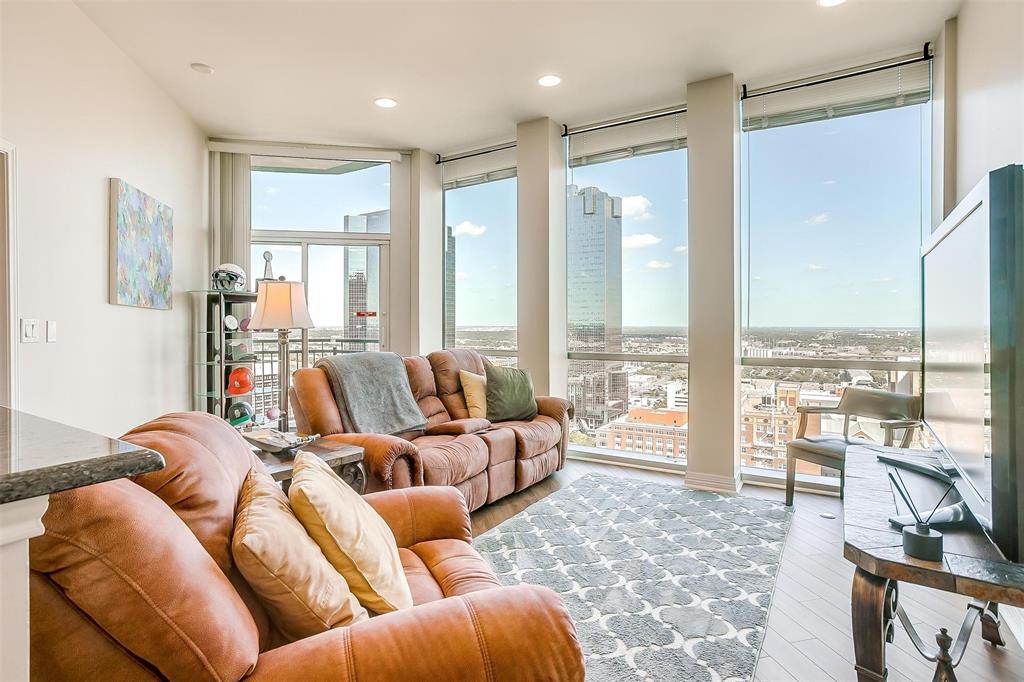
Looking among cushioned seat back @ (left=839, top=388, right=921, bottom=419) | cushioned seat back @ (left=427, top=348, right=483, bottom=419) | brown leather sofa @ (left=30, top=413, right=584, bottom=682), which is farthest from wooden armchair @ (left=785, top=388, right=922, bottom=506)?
brown leather sofa @ (left=30, top=413, right=584, bottom=682)

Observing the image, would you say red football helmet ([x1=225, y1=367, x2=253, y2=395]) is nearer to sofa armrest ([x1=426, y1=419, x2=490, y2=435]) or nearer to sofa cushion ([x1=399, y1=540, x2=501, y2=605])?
sofa armrest ([x1=426, y1=419, x2=490, y2=435])

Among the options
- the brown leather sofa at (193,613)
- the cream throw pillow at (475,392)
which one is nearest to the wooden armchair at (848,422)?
the cream throw pillow at (475,392)

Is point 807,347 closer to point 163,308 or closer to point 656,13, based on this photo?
point 656,13

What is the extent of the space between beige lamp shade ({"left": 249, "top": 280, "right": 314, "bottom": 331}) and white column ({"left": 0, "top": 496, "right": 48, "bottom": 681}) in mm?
2929

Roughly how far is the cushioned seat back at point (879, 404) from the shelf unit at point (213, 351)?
4.60 metres

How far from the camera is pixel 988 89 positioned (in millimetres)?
2488

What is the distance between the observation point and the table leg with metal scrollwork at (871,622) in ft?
4.49

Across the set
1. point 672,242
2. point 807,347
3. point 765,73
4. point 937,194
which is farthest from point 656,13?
point 807,347

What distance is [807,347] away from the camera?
3.70 m

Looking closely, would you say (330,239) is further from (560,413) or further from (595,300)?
(560,413)

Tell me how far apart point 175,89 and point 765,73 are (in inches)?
169

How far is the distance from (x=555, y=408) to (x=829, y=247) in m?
2.22

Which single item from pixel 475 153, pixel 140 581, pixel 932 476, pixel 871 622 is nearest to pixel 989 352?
pixel 871 622

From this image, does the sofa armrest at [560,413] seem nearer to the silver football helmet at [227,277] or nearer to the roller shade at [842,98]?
the roller shade at [842,98]
